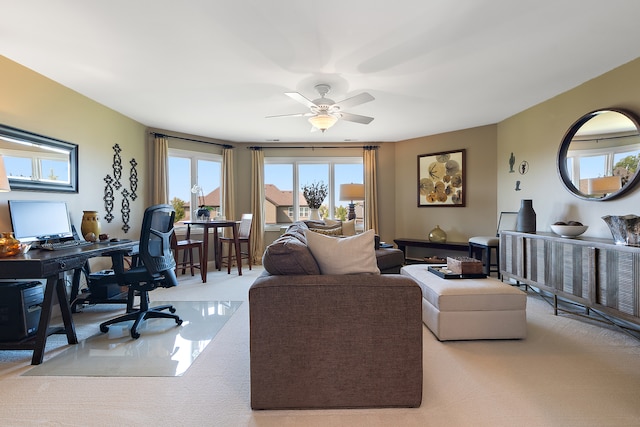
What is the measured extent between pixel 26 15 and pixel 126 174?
2.67 metres

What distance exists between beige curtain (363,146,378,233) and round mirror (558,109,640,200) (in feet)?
10.1

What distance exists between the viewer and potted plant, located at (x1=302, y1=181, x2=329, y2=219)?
5981mm

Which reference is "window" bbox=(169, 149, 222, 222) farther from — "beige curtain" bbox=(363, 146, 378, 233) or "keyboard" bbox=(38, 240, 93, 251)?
"beige curtain" bbox=(363, 146, 378, 233)

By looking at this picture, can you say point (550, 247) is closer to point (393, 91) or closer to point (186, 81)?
point (393, 91)

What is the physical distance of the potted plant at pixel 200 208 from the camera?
5.05m

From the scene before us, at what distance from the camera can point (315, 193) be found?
6.21 meters

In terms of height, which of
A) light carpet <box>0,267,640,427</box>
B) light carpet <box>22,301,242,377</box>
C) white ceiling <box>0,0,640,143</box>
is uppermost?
white ceiling <box>0,0,640,143</box>

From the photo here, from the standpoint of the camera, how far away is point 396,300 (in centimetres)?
161

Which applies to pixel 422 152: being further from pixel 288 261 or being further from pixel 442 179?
pixel 288 261

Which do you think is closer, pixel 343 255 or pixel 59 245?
pixel 343 255

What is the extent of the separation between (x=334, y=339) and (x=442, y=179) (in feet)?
15.6

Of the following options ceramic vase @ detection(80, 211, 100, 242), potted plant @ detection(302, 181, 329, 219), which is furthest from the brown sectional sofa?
potted plant @ detection(302, 181, 329, 219)

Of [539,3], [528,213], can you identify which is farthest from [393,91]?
[528,213]

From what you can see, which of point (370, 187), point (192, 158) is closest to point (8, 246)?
point (192, 158)
